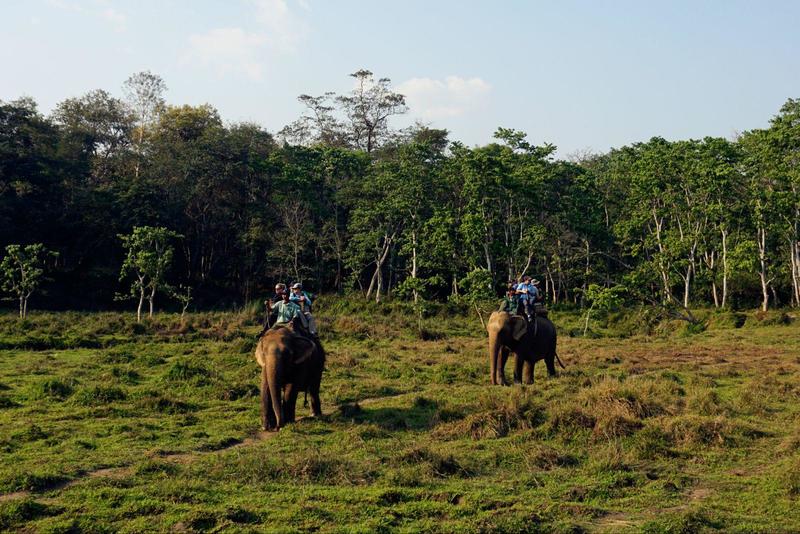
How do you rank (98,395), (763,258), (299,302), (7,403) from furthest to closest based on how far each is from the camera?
(763,258), (98,395), (7,403), (299,302)

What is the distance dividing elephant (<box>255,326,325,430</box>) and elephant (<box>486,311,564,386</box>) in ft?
17.0

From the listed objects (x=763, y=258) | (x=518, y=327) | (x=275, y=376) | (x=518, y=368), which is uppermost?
(x=763, y=258)

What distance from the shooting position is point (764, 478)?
10203 mm

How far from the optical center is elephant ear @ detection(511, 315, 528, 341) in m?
17.9

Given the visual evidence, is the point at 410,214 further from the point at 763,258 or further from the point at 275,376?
the point at 275,376

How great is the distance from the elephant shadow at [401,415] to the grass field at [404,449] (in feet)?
0.20

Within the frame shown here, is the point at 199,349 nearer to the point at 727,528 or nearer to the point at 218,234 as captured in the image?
the point at 727,528

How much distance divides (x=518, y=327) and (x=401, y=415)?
169 inches

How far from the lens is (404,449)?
11641 mm

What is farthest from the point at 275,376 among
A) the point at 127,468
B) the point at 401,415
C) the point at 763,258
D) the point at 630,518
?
the point at 763,258

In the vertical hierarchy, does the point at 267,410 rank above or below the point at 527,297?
below

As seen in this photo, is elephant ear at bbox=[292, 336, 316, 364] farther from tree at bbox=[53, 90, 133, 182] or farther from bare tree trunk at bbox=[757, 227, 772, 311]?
tree at bbox=[53, 90, 133, 182]

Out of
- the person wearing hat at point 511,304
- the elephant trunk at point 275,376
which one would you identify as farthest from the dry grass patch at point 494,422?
the person wearing hat at point 511,304

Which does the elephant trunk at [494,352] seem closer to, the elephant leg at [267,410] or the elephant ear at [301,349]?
the elephant ear at [301,349]
